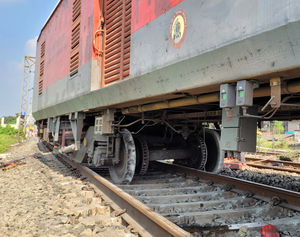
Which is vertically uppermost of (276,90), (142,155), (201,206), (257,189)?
(276,90)

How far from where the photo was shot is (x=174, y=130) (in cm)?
594

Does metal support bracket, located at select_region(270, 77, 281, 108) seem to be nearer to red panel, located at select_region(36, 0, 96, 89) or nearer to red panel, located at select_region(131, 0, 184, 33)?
red panel, located at select_region(131, 0, 184, 33)

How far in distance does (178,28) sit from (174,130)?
10.4 ft

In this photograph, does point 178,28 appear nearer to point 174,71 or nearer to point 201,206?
point 174,71

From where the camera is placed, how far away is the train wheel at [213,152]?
6.65 meters

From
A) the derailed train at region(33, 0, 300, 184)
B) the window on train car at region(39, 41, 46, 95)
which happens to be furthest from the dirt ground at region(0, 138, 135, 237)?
the window on train car at region(39, 41, 46, 95)

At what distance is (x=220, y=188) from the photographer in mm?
4816

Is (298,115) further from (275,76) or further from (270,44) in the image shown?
(270,44)

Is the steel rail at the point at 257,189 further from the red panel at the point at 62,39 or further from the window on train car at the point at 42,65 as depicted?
the window on train car at the point at 42,65

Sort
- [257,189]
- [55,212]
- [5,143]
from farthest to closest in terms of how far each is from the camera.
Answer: [5,143]
[257,189]
[55,212]

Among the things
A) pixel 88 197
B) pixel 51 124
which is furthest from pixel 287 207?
pixel 51 124

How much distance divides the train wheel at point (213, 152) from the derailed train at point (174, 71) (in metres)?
0.03

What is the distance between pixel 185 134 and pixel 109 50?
8.97 feet

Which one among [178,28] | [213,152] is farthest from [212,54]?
[213,152]
